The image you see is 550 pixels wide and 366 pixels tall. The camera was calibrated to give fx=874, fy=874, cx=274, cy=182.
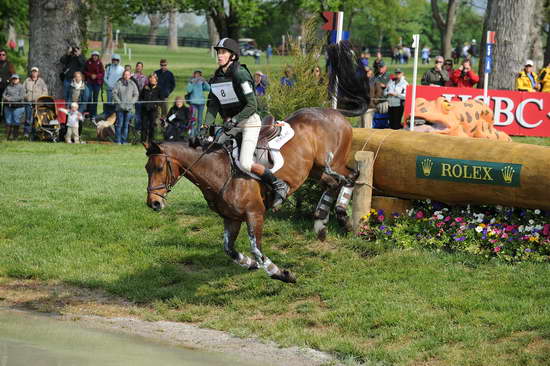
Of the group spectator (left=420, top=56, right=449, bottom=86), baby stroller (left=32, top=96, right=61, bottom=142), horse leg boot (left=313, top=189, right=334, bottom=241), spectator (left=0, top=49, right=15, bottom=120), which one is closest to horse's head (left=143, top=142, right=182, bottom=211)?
horse leg boot (left=313, top=189, right=334, bottom=241)

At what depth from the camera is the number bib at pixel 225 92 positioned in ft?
32.1

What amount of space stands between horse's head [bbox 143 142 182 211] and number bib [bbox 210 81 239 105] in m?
0.92

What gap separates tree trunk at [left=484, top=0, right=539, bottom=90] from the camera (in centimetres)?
2041

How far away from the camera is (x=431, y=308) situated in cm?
949

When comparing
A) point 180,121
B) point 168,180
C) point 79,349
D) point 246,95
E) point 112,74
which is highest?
point 246,95

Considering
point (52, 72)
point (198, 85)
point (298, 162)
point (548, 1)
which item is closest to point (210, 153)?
point (298, 162)

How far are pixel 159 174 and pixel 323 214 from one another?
2.73 meters

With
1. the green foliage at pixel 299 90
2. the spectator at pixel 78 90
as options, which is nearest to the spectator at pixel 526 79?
the green foliage at pixel 299 90

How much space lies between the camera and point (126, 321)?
10211 millimetres

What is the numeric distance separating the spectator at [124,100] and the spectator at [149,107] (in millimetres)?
266

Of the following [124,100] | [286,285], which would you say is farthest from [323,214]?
[124,100]

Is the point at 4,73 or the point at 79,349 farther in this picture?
the point at 4,73

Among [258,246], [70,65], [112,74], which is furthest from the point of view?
[112,74]

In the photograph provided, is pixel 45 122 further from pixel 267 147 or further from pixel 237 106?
pixel 237 106
